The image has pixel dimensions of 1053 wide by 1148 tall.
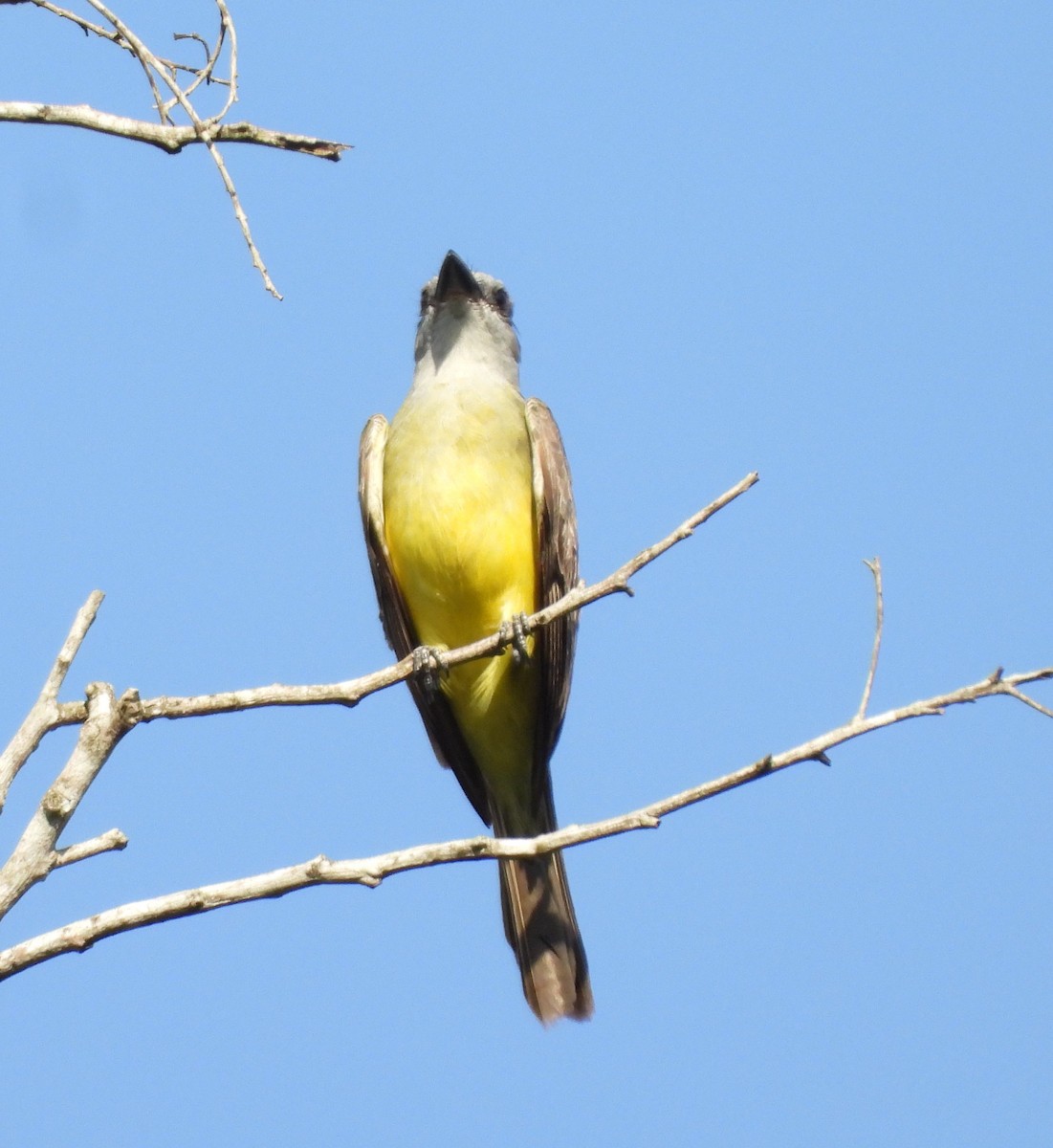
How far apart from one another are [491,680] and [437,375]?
171cm

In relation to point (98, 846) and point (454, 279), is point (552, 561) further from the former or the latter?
point (98, 846)

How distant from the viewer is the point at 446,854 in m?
4.04

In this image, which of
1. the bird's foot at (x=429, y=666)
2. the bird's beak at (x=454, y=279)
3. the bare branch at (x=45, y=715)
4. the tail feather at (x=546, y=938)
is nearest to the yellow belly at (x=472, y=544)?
the bird's foot at (x=429, y=666)

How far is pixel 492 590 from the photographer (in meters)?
7.03

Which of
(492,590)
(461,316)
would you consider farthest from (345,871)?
(461,316)

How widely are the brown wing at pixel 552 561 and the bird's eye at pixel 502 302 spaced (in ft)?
4.26

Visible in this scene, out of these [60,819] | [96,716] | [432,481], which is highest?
[432,481]

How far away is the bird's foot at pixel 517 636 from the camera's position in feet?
19.8

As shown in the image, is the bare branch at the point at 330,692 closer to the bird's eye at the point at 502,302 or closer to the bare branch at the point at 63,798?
the bare branch at the point at 63,798

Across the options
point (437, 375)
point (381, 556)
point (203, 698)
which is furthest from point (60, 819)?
point (437, 375)

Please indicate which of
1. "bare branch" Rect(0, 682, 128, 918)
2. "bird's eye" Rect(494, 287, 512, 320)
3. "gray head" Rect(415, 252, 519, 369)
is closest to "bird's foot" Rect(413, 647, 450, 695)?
"gray head" Rect(415, 252, 519, 369)

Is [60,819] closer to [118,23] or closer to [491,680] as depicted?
[118,23]

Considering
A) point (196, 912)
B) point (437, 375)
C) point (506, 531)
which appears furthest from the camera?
point (437, 375)

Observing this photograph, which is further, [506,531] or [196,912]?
[506,531]
